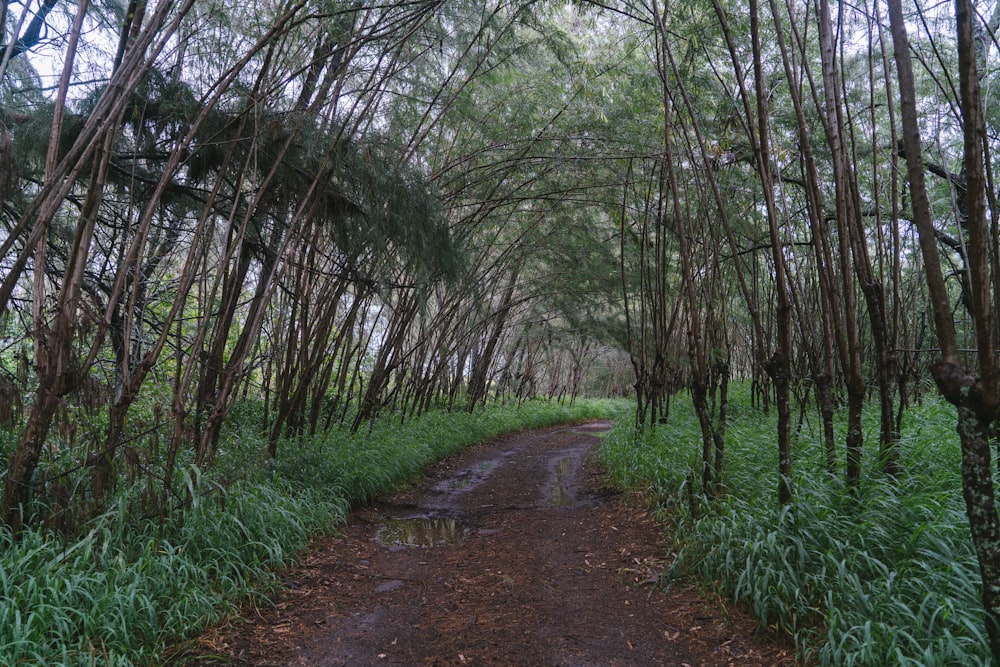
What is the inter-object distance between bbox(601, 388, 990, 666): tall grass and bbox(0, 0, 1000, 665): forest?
0.02 meters

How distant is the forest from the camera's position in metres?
2.43

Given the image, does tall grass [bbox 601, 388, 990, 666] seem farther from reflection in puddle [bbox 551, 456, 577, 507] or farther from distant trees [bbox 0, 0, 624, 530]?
distant trees [bbox 0, 0, 624, 530]

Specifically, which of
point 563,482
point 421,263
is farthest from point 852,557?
point 563,482

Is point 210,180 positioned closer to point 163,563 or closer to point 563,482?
point 163,563

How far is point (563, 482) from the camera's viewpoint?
22.9ft

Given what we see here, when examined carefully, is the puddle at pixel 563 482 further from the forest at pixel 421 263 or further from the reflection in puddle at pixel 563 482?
the forest at pixel 421 263

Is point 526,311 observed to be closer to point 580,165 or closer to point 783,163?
point 580,165

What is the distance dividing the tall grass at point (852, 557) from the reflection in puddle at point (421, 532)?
1730 millimetres

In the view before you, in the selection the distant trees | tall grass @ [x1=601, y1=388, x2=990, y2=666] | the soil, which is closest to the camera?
tall grass @ [x1=601, y1=388, x2=990, y2=666]

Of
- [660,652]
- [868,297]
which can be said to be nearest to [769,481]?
[868,297]

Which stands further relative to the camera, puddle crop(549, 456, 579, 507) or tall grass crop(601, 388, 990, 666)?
puddle crop(549, 456, 579, 507)

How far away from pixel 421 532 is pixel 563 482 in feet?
8.51

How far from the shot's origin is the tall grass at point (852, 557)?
2.16 meters

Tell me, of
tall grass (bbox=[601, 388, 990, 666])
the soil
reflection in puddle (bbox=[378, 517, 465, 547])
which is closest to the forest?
tall grass (bbox=[601, 388, 990, 666])
